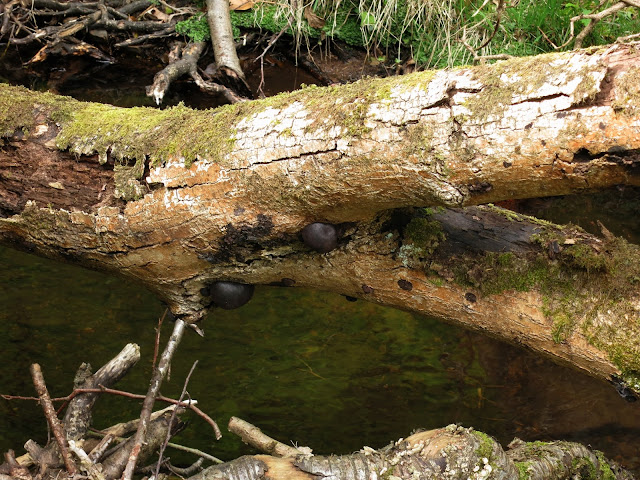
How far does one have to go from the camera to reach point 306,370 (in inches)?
142

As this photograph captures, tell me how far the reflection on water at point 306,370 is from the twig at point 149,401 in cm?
91

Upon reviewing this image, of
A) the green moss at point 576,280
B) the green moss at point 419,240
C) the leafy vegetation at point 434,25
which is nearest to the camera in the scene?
the green moss at point 576,280

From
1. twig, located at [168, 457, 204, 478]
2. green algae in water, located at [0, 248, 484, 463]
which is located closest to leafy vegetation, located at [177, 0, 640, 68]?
green algae in water, located at [0, 248, 484, 463]

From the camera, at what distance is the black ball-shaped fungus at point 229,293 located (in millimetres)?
2561

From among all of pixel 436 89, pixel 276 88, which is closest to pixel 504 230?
pixel 436 89

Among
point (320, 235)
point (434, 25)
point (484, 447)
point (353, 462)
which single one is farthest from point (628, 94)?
point (434, 25)

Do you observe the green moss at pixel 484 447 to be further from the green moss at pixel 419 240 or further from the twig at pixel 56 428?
the twig at pixel 56 428

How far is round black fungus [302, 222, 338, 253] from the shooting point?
2232 mm

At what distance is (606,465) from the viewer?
262 cm

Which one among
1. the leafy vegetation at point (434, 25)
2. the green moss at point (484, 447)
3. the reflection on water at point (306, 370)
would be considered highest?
the leafy vegetation at point (434, 25)

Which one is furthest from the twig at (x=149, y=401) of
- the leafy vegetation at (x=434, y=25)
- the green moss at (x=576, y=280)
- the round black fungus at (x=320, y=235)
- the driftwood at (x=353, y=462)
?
the leafy vegetation at (x=434, y=25)

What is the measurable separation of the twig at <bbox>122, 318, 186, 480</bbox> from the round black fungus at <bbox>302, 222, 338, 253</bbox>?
734 mm

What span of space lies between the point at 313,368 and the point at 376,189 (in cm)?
183

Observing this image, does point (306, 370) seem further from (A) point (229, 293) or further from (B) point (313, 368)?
(A) point (229, 293)
